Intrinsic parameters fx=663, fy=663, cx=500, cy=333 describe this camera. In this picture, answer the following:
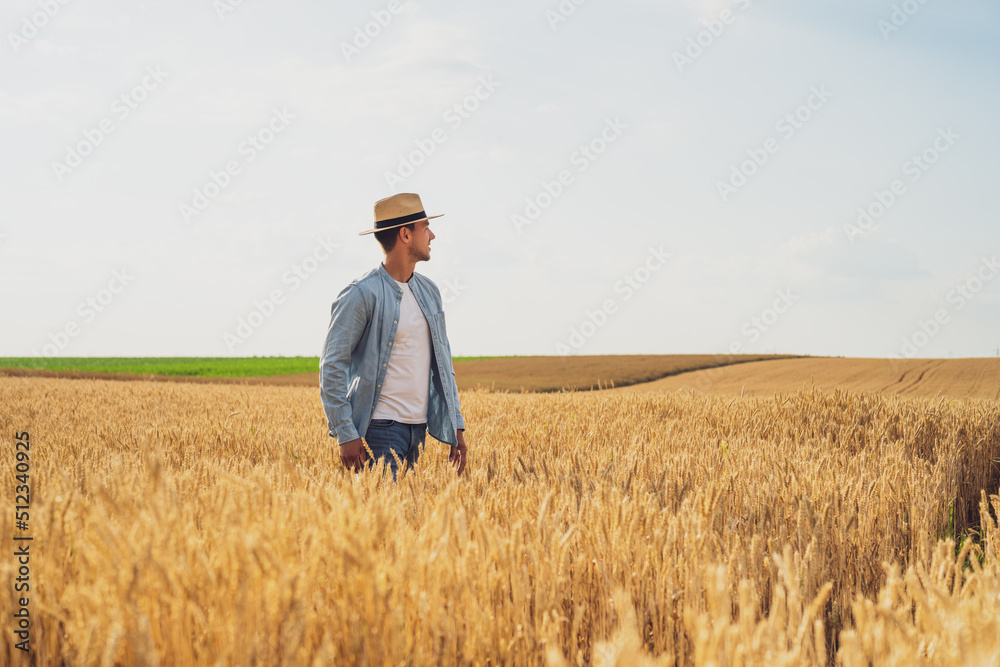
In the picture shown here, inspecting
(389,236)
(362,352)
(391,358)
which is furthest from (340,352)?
(389,236)

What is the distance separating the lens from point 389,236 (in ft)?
13.7

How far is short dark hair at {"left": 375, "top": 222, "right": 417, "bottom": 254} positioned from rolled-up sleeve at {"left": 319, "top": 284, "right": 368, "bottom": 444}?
0.36 metres

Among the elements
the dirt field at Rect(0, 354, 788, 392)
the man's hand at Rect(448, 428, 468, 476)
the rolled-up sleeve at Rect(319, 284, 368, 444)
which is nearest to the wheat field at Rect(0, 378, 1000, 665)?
the man's hand at Rect(448, 428, 468, 476)

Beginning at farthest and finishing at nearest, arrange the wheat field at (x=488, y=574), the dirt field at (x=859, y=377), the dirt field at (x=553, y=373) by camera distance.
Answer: the dirt field at (x=553, y=373), the dirt field at (x=859, y=377), the wheat field at (x=488, y=574)

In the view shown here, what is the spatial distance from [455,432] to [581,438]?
A: 7.54 ft

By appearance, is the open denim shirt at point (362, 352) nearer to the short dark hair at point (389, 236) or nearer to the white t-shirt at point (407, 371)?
the white t-shirt at point (407, 371)

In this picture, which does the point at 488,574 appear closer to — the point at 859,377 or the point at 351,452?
the point at 351,452

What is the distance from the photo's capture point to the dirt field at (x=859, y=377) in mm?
17953

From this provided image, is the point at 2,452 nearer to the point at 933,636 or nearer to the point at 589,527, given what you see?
the point at 589,527

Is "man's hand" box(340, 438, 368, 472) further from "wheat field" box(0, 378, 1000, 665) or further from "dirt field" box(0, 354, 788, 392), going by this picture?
"dirt field" box(0, 354, 788, 392)

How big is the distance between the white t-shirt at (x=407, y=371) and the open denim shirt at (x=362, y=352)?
1.8 inches

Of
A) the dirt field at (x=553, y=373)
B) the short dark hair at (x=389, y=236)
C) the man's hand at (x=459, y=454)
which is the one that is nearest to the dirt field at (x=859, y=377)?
the dirt field at (x=553, y=373)

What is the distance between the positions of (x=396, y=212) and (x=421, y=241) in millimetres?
235

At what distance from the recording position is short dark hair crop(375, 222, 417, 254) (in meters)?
4.15
